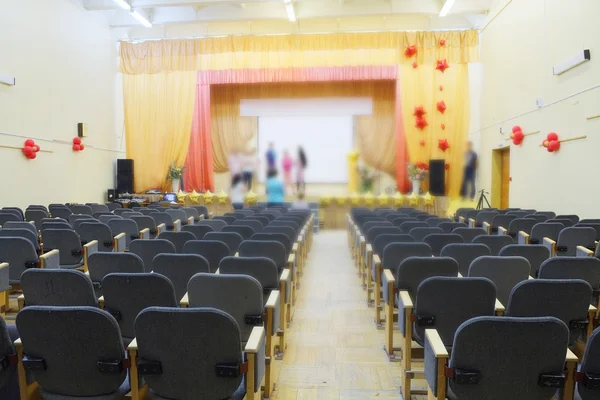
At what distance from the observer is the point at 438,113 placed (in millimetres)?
12516

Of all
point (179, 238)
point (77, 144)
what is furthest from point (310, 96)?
point (179, 238)

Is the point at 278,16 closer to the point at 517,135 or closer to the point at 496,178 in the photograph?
the point at 517,135

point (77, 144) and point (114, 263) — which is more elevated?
point (77, 144)

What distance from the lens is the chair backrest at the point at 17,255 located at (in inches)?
154

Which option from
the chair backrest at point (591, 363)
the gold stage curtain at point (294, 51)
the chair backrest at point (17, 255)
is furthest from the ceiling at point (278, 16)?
the chair backrest at point (591, 363)

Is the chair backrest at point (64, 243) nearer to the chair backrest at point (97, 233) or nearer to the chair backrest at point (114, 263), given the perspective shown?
the chair backrest at point (97, 233)

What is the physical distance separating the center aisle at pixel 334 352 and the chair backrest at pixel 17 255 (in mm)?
2247

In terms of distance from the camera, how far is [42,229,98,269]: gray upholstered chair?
4.59 metres

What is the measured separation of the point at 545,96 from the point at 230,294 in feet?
26.2

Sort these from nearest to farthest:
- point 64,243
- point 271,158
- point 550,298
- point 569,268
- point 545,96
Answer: point 550,298 < point 569,268 < point 64,243 < point 545,96 < point 271,158

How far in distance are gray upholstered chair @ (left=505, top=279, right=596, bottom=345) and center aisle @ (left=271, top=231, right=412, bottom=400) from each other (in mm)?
834

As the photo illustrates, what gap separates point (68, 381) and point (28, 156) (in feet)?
27.8

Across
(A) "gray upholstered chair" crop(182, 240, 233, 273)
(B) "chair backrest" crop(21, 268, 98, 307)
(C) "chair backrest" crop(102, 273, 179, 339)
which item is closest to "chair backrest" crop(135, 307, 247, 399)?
(C) "chair backrest" crop(102, 273, 179, 339)

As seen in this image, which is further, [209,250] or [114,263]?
[209,250]
